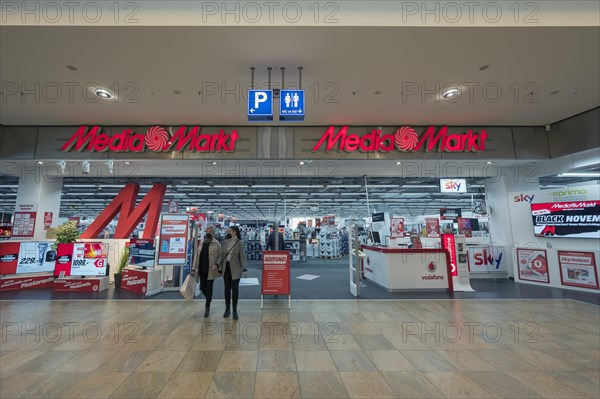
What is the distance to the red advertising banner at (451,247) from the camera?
7.30 metres

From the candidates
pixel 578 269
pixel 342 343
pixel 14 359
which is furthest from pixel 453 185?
pixel 14 359

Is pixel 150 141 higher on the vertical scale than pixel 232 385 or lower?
higher

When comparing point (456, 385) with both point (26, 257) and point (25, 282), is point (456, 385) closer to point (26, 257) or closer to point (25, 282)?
point (25, 282)

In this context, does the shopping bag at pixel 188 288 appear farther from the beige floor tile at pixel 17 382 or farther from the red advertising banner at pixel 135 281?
the beige floor tile at pixel 17 382

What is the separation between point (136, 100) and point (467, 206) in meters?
23.9

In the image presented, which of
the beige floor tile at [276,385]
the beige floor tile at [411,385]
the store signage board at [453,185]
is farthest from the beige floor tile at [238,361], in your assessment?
the store signage board at [453,185]

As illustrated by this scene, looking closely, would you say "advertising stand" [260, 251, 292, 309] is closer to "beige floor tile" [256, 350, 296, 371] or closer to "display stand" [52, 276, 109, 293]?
"beige floor tile" [256, 350, 296, 371]

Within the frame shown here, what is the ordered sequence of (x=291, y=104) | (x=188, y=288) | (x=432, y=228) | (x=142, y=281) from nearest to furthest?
(x=291, y=104)
(x=188, y=288)
(x=142, y=281)
(x=432, y=228)

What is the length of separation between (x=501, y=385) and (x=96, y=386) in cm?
403

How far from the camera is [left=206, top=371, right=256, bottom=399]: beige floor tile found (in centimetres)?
254

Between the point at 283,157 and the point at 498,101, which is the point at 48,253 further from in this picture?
the point at 498,101

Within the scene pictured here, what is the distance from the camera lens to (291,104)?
169 inches

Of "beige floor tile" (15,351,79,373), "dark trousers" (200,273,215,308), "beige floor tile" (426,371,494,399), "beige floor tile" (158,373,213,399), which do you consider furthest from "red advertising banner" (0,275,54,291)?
"beige floor tile" (426,371,494,399)

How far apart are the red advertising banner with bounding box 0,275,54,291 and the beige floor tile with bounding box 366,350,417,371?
8.69m
